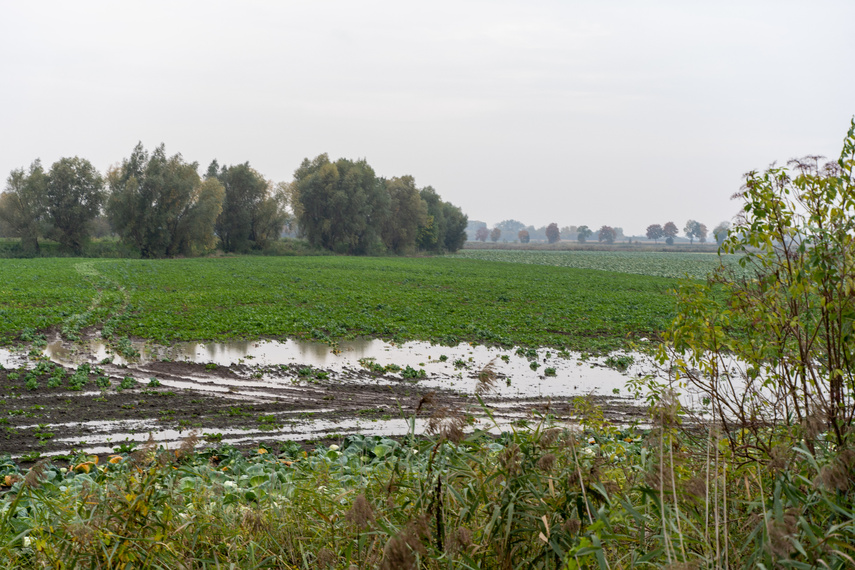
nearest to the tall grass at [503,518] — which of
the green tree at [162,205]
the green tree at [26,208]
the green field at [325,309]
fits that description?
the green field at [325,309]

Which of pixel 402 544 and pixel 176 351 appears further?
pixel 176 351

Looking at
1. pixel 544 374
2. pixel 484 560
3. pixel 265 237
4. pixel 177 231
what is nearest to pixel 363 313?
pixel 544 374

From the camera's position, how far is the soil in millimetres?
9203

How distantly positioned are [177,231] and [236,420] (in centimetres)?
6348

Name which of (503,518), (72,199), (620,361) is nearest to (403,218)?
(72,199)

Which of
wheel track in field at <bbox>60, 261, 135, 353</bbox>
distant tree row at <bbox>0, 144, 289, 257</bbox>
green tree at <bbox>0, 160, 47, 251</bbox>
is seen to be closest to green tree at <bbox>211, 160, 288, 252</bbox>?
distant tree row at <bbox>0, 144, 289, 257</bbox>

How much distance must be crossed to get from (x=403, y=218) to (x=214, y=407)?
83.1m

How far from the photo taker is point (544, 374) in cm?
1508

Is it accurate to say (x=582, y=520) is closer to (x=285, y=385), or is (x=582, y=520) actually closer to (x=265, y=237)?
(x=285, y=385)

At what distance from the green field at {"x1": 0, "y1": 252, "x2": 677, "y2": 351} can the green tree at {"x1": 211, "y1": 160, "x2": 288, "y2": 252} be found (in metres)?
36.8

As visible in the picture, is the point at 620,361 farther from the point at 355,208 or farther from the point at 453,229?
the point at 453,229

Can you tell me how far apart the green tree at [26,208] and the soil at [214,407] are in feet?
203

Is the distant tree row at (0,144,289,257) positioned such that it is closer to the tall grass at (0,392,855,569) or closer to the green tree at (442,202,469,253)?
the green tree at (442,202,469,253)

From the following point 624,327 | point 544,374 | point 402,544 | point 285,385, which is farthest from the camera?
point 624,327
